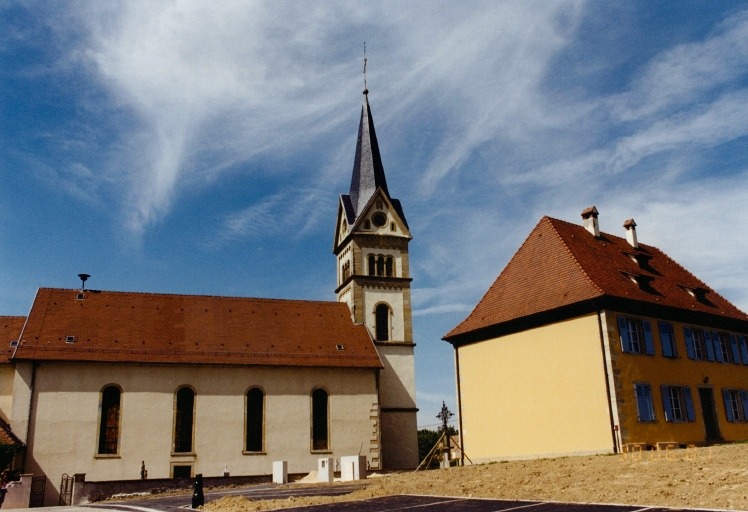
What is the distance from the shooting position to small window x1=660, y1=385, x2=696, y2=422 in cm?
2523

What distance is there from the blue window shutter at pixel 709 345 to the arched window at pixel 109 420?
90.4ft

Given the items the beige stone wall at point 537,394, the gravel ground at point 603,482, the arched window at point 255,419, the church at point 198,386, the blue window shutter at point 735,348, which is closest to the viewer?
the gravel ground at point 603,482

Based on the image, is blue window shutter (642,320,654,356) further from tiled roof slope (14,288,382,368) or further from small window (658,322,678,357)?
tiled roof slope (14,288,382,368)

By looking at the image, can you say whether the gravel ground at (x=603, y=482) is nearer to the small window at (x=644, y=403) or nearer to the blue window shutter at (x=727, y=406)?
the small window at (x=644, y=403)

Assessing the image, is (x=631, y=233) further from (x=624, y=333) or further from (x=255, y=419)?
(x=255, y=419)

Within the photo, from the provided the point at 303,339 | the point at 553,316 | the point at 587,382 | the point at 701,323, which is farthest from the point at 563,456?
the point at 303,339

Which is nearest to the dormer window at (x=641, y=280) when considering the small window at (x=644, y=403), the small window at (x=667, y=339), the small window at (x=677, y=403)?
the small window at (x=667, y=339)

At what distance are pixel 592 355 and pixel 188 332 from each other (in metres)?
22.5

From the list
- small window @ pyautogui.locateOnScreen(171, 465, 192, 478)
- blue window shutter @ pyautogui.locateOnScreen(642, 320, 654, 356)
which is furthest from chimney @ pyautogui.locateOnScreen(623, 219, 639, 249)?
small window @ pyautogui.locateOnScreen(171, 465, 192, 478)

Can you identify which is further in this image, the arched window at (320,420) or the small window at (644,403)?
the arched window at (320,420)

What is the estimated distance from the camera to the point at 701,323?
28.7m

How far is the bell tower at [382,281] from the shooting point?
4141cm

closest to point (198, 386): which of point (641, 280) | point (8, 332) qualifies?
point (8, 332)

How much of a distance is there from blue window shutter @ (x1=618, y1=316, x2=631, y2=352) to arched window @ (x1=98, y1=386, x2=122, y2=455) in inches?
950
